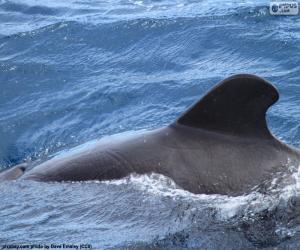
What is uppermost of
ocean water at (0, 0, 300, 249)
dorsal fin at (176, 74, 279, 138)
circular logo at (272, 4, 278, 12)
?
dorsal fin at (176, 74, 279, 138)

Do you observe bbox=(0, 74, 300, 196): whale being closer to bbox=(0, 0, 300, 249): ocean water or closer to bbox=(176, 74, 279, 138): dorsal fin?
bbox=(176, 74, 279, 138): dorsal fin

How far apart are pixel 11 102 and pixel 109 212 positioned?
7.70 meters

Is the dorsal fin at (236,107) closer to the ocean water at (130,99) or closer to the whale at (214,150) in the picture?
the whale at (214,150)

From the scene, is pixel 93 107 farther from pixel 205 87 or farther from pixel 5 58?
pixel 5 58

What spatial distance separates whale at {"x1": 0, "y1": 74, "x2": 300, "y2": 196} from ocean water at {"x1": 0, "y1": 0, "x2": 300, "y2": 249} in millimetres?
142

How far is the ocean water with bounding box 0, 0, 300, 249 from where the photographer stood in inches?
237

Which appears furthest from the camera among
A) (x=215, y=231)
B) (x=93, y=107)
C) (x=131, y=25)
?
(x=131, y=25)

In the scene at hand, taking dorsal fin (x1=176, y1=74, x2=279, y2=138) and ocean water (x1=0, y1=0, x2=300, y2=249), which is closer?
ocean water (x1=0, y1=0, x2=300, y2=249)

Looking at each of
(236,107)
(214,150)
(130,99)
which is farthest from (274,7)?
(214,150)

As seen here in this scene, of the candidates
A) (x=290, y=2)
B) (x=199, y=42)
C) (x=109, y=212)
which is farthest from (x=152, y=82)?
(x=109, y=212)

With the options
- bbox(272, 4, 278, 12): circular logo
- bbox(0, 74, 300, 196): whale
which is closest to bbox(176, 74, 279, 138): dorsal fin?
bbox(0, 74, 300, 196): whale

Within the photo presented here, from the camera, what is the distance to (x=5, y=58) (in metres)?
16.0

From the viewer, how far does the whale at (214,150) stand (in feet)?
21.6

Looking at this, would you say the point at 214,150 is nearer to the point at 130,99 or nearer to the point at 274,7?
the point at 130,99
